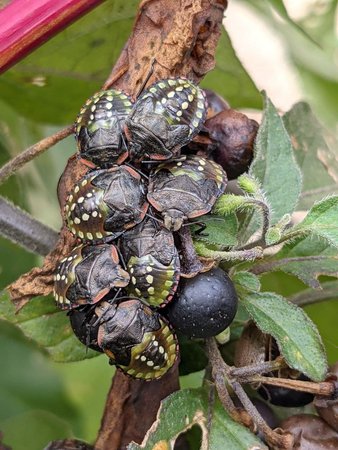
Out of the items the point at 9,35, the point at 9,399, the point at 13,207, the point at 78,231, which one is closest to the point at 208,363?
the point at 78,231

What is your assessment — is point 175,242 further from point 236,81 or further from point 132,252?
point 236,81

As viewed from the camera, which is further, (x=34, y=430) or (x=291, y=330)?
(x=34, y=430)

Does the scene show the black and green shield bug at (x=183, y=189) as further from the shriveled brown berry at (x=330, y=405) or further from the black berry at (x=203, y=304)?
the shriveled brown berry at (x=330, y=405)

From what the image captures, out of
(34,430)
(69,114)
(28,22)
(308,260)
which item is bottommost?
(34,430)

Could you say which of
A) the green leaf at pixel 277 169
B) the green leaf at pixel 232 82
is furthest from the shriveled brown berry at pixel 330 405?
the green leaf at pixel 232 82

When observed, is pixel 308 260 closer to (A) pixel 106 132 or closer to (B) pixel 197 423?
(B) pixel 197 423

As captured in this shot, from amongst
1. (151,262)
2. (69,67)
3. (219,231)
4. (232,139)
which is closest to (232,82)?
(69,67)
